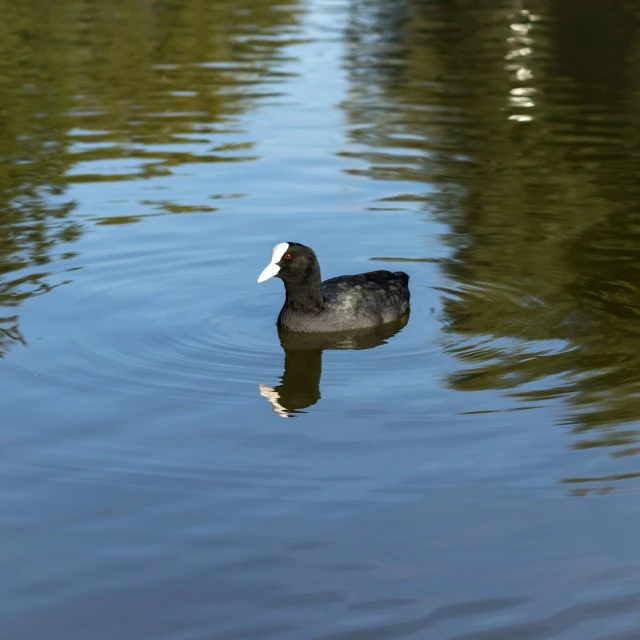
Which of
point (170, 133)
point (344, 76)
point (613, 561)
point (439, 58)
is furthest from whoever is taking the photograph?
point (439, 58)

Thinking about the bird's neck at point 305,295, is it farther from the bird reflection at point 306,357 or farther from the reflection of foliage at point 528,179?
the reflection of foliage at point 528,179

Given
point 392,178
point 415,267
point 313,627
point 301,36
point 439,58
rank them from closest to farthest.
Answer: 1. point 313,627
2. point 415,267
3. point 392,178
4. point 439,58
5. point 301,36

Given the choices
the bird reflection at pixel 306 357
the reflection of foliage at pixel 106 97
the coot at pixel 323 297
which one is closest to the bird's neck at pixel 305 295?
the coot at pixel 323 297

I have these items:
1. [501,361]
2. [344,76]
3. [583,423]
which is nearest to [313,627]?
[583,423]

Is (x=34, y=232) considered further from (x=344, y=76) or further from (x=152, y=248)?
(x=344, y=76)

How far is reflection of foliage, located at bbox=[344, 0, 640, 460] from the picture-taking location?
10.6 meters

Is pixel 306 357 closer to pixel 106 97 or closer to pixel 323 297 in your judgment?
pixel 323 297

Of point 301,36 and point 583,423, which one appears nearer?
point 583,423

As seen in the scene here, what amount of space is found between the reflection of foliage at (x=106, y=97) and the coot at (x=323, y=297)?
8.21ft

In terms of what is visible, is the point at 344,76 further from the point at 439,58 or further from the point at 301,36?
the point at 301,36

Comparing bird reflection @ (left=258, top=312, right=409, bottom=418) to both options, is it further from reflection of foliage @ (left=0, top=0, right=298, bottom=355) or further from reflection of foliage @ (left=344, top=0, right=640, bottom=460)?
reflection of foliage @ (left=0, top=0, right=298, bottom=355)

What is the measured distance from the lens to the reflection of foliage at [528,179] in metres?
10.6

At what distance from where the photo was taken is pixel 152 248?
14367 millimetres

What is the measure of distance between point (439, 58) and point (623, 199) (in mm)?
14167
